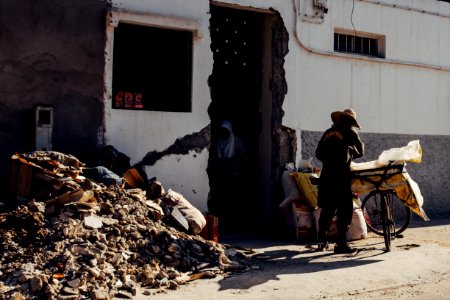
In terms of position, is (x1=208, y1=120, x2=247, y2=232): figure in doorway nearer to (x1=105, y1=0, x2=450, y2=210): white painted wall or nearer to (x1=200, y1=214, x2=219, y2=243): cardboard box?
(x1=105, y1=0, x2=450, y2=210): white painted wall

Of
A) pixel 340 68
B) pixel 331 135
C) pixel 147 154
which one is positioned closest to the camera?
pixel 331 135

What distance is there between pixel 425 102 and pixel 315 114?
3.00 metres

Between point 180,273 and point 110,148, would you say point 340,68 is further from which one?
point 180,273

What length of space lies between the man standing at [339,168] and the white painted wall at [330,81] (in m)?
2.25

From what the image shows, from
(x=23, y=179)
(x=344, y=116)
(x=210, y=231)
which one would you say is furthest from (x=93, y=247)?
(x=344, y=116)

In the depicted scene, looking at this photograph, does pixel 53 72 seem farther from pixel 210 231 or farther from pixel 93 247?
pixel 210 231

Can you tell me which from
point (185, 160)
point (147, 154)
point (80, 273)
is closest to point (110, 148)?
point (147, 154)

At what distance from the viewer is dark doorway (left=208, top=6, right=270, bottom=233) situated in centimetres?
1023

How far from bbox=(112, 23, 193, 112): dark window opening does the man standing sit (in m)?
2.58

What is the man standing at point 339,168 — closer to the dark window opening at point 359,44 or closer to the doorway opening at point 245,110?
the doorway opening at point 245,110

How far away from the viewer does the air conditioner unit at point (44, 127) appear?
784 centimetres

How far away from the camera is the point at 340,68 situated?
10875 mm

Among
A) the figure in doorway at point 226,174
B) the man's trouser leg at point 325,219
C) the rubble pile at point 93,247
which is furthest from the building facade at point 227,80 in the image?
the man's trouser leg at point 325,219

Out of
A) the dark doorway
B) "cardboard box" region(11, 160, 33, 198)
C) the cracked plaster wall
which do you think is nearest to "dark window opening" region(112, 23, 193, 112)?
the cracked plaster wall
